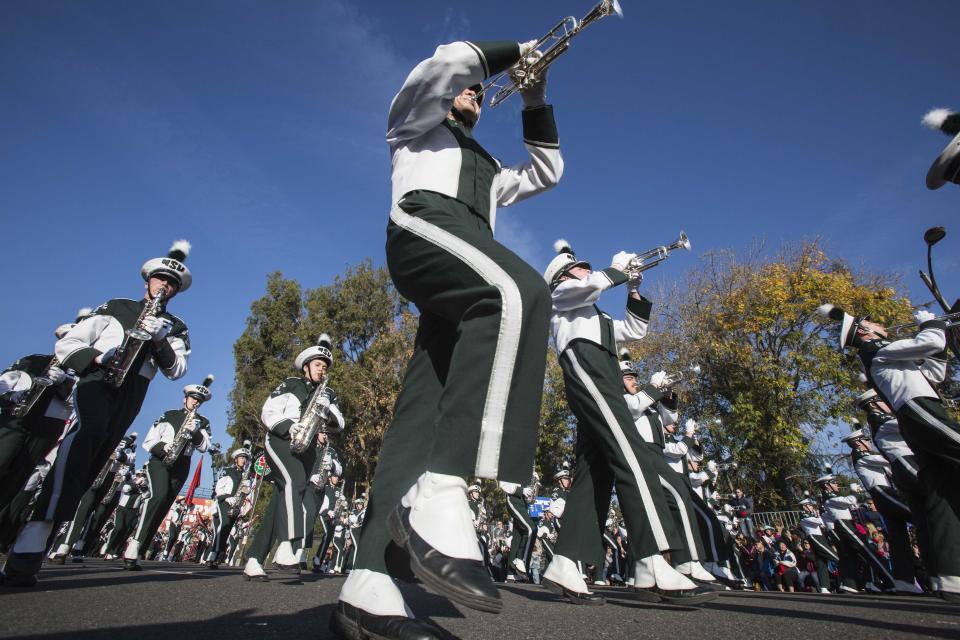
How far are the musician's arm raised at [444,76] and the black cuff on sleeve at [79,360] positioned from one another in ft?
10.4

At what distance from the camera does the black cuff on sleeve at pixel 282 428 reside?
17.3ft

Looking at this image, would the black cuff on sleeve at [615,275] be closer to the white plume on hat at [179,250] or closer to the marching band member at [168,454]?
the white plume on hat at [179,250]

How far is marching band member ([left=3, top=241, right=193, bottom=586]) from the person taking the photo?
139 inches

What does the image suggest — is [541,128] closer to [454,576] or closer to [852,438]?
[454,576]

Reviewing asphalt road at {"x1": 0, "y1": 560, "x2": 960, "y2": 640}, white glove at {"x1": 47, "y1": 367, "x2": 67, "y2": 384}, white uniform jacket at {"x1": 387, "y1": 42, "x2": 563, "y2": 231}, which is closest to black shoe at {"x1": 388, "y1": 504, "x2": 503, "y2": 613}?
asphalt road at {"x1": 0, "y1": 560, "x2": 960, "y2": 640}

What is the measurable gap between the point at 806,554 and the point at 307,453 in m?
12.4

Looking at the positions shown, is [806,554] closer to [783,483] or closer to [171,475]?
[783,483]

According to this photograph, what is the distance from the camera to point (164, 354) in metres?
4.39

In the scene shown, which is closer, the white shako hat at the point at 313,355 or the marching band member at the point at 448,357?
the marching band member at the point at 448,357

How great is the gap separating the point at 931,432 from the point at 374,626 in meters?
4.76

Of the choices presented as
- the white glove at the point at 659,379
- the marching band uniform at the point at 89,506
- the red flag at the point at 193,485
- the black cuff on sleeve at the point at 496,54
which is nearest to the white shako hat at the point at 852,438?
the white glove at the point at 659,379

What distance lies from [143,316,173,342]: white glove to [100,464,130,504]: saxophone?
31.7 ft

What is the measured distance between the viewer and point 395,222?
6.19 ft

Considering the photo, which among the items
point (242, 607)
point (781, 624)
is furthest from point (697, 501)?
point (242, 607)
